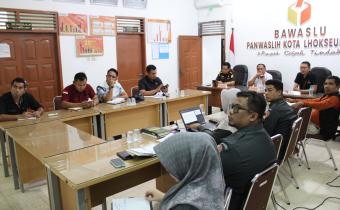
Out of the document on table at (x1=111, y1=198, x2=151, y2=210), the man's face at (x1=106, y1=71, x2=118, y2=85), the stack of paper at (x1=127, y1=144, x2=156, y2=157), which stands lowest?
the document on table at (x1=111, y1=198, x2=151, y2=210)

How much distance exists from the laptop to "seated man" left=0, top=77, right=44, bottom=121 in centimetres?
185

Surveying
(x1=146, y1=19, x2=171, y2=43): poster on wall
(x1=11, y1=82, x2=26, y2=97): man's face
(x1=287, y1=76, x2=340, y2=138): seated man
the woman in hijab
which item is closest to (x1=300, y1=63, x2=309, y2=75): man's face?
(x1=287, y1=76, x2=340, y2=138): seated man

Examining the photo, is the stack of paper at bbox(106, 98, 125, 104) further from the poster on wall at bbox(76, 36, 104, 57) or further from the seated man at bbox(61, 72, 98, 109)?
the poster on wall at bbox(76, 36, 104, 57)

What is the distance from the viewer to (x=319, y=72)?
5625 millimetres

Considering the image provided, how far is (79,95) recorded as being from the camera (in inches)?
168

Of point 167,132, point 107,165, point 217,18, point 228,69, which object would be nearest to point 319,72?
point 228,69

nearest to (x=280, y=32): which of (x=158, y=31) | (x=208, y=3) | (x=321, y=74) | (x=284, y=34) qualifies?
(x=284, y=34)

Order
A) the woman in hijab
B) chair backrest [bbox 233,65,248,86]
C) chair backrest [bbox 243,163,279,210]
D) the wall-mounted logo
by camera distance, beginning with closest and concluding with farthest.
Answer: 1. the woman in hijab
2. chair backrest [bbox 243,163,279,210]
3. the wall-mounted logo
4. chair backrest [bbox 233,65,248,86]

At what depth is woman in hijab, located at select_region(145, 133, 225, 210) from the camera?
4.00 ft

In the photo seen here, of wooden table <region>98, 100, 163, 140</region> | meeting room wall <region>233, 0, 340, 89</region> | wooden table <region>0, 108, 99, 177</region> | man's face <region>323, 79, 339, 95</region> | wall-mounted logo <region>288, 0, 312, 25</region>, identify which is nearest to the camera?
wooden table <region>0, 108, 99, 177</region>

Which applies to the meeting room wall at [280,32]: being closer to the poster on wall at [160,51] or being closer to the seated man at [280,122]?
the poster on wall at [160,51]

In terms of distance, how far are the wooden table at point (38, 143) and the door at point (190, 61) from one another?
4954mm

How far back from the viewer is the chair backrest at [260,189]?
5.28 ft

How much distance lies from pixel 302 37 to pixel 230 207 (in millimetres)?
5575
